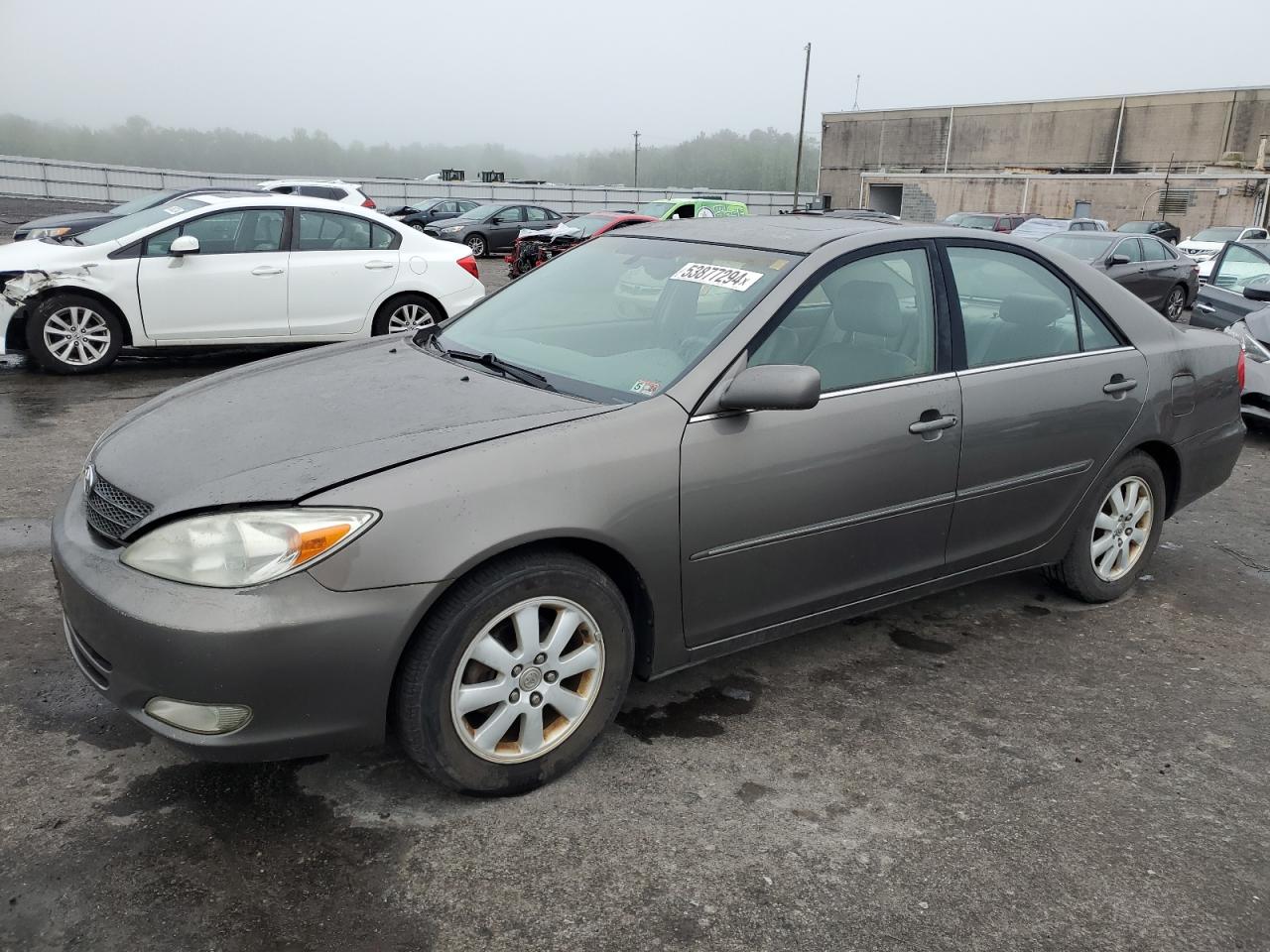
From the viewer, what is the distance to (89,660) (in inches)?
107

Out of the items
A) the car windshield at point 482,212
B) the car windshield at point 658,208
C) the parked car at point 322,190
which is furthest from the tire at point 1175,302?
the car windshield at point 482,212

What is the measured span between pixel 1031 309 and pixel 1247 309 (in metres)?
6.58

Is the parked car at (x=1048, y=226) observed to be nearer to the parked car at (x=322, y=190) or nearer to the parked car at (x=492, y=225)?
the parked car at (x=492, y=225)

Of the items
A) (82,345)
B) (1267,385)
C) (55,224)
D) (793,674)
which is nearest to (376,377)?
(793,674)

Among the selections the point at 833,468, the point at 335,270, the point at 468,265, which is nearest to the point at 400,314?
the point at 335,270

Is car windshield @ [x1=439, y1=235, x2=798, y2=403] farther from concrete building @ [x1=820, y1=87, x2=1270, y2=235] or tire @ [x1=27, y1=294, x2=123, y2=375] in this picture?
concrete building @ [x1=820, y1=87, x2=1270, y2=235]

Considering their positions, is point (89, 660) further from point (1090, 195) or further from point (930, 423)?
point (1090, 195)

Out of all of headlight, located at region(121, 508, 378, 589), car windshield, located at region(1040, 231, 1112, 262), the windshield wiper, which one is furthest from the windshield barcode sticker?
car windshield, located at region(1040, 231, 1112, 262)

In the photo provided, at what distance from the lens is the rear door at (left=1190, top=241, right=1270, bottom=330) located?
937 centimetres

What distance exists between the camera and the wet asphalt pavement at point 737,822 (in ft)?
7.86

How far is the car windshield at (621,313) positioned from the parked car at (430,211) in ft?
74.6

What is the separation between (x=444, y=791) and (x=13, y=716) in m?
1.43

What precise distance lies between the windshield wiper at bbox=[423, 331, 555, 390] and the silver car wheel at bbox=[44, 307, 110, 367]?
18.9 feet

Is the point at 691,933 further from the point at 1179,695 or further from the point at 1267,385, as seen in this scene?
the point at 1267,385
